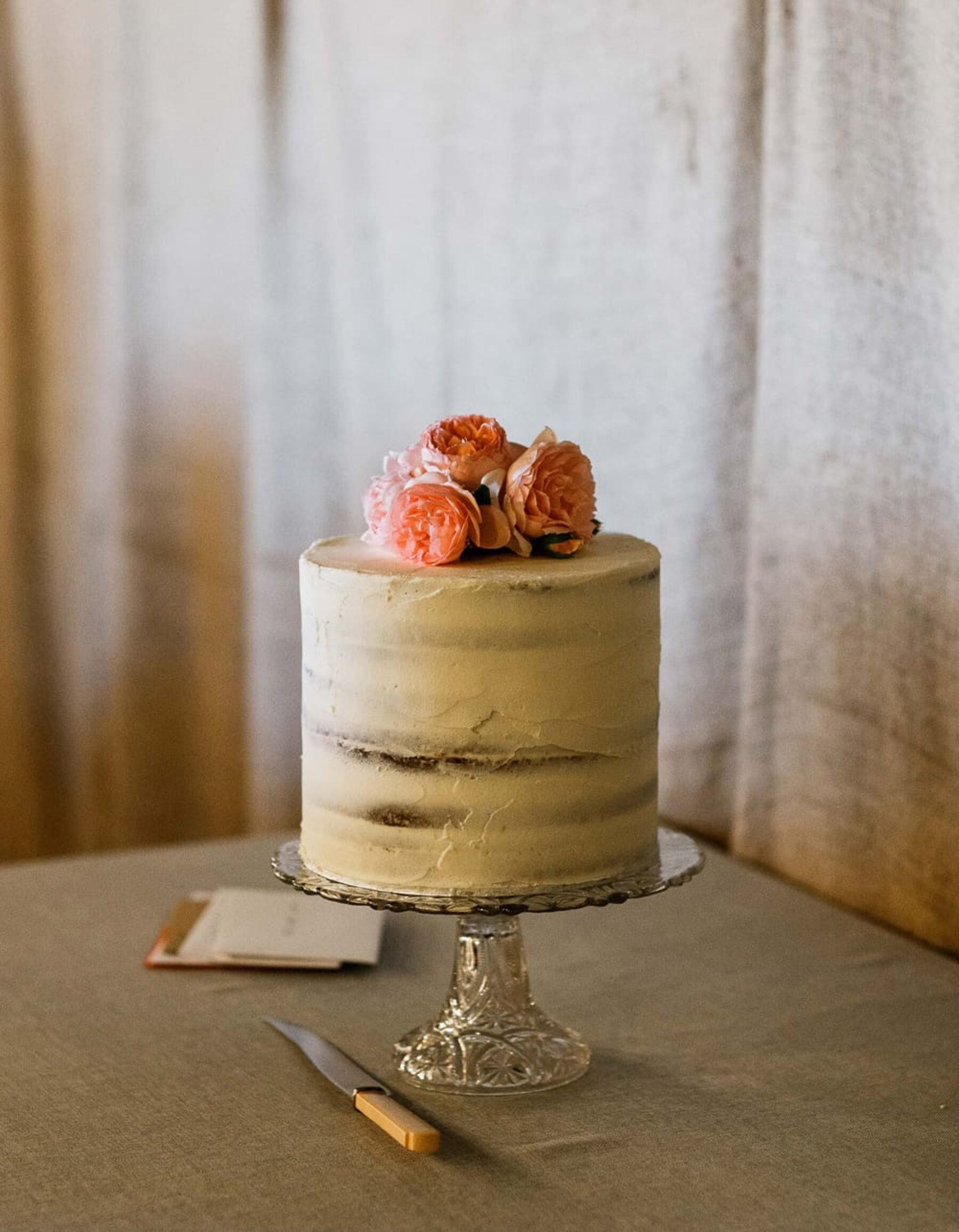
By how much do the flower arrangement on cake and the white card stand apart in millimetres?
374

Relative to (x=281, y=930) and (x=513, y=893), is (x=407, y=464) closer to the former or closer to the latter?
(x=513, y=893)

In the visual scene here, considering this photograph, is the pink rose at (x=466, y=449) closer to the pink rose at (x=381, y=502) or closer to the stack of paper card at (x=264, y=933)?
the pink rose at (x=381, y=502)

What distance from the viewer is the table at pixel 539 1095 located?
0.88 meters

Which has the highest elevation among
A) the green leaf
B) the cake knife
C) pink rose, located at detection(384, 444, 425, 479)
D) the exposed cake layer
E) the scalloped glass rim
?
pink rose, located at detection(384, 444, 425, 479)

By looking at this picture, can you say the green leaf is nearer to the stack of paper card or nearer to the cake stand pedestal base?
the cake stand pedestal base

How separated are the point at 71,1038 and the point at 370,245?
3.81 ft

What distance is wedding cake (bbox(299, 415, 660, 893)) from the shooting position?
94cm

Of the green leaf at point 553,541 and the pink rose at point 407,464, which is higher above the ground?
the pink rose at point 407,464

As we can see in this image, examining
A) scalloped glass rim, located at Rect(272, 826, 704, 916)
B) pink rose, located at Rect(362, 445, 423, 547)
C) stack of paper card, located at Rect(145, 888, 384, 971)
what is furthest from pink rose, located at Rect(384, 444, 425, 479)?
stack of paper card, located at Rect(145, 888, 384, 971)

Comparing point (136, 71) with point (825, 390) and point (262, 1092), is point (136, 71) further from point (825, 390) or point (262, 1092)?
point (262, 1092)

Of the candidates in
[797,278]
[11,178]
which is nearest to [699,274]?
[797,278]

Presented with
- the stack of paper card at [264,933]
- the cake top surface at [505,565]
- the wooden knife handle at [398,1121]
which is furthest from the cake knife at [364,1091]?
the cake top surface at [505,565]

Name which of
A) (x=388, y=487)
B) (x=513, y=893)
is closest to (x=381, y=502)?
(x=388, y=487)

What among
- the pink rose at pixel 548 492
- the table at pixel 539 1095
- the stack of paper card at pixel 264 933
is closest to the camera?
the table at pixel 539 1095
